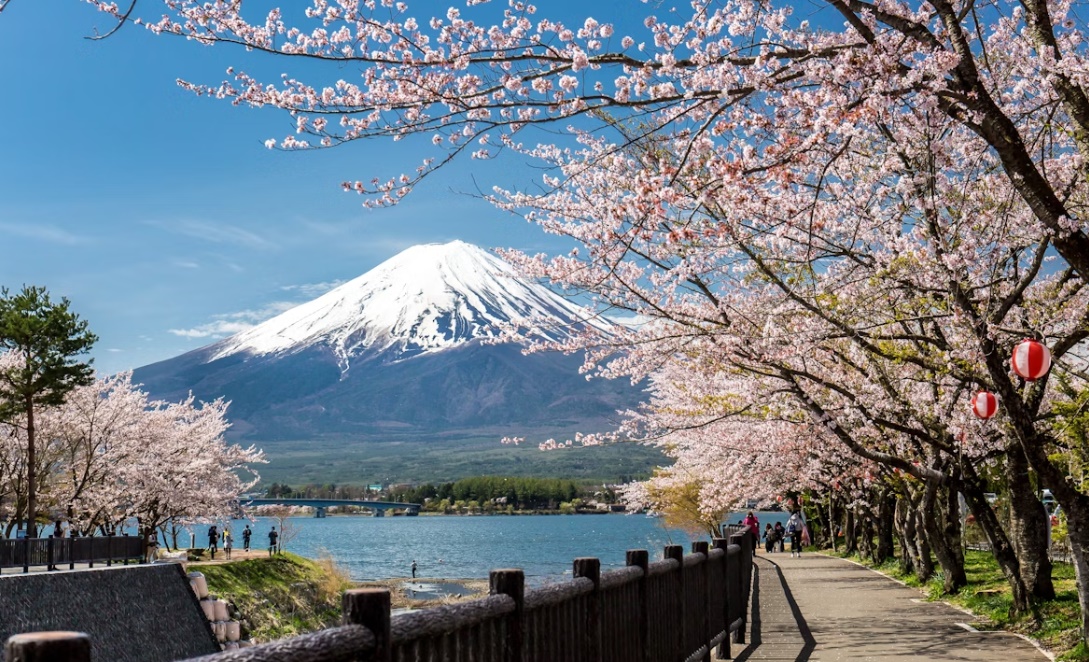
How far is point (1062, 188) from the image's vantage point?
9.59 meters

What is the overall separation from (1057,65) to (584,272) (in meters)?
6.75

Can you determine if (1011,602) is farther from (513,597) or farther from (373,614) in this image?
(373,614)

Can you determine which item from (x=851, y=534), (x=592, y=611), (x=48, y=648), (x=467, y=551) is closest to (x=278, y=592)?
(x=851, y=534)

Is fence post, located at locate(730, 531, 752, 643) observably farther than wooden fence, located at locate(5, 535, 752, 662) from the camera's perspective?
Yes

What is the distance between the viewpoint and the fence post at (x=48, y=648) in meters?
1.74

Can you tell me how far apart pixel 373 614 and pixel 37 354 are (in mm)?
33893

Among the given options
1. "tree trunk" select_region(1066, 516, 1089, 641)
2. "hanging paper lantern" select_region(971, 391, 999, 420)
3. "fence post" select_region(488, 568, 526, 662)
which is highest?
"hanging paper lantern" select_region(971, 391, 999, 420)

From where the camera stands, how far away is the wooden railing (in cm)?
2430

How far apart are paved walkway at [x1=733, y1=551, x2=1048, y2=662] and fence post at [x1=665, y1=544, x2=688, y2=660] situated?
2.40 metres

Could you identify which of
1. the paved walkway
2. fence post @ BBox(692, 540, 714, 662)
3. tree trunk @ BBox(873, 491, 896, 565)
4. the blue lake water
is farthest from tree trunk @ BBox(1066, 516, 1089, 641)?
the blue lake water

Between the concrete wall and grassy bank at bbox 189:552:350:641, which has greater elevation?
the concrete wall

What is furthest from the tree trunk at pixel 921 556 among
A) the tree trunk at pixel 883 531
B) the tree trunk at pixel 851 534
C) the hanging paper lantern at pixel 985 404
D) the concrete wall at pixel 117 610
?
the tree trunk at pixel 851 534

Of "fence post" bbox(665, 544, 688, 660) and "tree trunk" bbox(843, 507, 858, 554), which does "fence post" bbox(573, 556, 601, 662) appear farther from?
"tree trunk" bbox(843, 507, 858, 554)

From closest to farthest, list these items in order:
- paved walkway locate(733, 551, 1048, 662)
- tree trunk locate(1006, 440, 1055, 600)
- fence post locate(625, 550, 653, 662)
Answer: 1. fence post locate(625, 550, 653, 662)
2. paved walkway locate(733, 551, 1048, 662)
3. tree trunk locate(1006, 440, 1055, 600)
